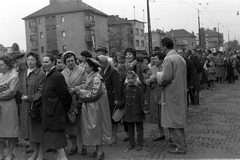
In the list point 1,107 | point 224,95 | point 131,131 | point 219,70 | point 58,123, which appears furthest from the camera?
point 219,70

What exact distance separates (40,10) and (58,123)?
6167cm

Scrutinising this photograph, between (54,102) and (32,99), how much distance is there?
0.55m

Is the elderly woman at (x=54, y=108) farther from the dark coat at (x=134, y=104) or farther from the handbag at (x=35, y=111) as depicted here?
the dark coat at (x=134, y=104)

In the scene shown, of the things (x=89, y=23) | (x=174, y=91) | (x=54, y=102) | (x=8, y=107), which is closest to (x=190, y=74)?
(x=174, y=91)

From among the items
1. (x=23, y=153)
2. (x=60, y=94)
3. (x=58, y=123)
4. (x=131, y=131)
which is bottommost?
(x=23, y=153)

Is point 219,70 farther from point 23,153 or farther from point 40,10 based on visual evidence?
point 40,10

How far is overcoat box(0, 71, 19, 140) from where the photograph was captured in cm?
610

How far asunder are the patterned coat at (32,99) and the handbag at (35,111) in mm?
95

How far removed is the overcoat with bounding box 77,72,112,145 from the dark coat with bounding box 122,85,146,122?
660mm

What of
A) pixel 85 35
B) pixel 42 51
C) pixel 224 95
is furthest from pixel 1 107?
pixel 42 51

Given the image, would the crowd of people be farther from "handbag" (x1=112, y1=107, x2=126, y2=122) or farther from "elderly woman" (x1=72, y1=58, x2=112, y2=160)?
"handbag" (x1=112, y1=107, x2=126, y2=122)

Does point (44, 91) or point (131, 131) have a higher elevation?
point (44, 91)

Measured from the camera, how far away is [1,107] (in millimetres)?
6160

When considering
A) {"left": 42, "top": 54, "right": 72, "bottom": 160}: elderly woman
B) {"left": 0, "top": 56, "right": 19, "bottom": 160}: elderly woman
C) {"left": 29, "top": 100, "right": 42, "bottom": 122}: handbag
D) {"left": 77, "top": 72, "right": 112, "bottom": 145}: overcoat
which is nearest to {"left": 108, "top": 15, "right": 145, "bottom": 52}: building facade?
{"left": 0, "top": 56, "right": 19, "bottom": 160}: elderly woman
